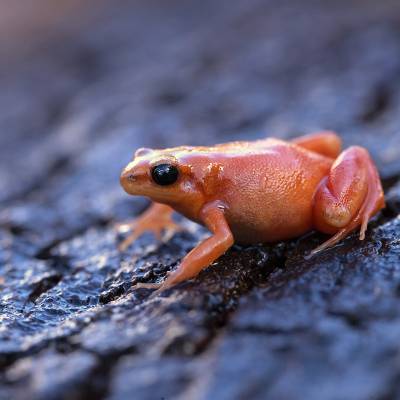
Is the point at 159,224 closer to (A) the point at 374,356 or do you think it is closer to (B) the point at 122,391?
(B) the point at 122,391

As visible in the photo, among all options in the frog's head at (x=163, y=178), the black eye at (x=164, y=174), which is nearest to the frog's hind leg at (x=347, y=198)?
the frog's head at (x=163, y=178)

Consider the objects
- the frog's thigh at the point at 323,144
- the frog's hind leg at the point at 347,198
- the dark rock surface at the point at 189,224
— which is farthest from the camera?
the frog's thigh at the point at 323,144

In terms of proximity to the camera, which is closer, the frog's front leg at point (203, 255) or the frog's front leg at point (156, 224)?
the frog's front leg at point (203, 255)

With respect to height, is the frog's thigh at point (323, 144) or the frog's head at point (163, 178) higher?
the frog's head at point (163, 178)

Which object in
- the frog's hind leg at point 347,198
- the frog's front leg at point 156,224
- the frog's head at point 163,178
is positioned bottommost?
the frog's hind leg at point 347,198

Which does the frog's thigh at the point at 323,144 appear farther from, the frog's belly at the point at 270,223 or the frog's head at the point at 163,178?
the frog's head at the point at 163,178

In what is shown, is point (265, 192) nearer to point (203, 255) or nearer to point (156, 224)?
point (203, 255)

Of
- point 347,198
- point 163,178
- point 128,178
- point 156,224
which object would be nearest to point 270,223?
point 347,198

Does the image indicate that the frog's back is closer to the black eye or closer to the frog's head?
the frog's head
